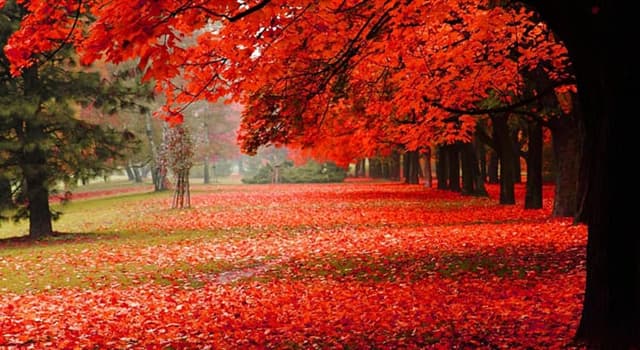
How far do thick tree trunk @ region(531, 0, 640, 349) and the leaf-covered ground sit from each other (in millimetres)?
844

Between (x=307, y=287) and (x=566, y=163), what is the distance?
10730 mm

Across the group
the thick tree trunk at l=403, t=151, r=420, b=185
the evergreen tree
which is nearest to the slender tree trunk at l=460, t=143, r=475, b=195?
the thick tree trunk at l=403, t=151, r=420, b=185

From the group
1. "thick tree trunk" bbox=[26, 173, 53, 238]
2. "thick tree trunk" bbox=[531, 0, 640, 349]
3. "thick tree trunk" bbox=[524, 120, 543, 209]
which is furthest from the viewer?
"thick tree trunk" bbox=[524, 120, 543, 209]

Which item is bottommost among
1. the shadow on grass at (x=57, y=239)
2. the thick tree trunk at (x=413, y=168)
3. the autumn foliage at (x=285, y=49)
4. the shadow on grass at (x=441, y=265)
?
the shadow on grass at (x=57, y=239)

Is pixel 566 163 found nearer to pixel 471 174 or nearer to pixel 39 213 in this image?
pixel 471 174

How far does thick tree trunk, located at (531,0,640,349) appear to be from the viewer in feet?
16.4

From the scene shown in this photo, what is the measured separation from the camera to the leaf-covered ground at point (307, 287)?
7168mm

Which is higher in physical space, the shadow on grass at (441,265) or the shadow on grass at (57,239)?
the shadow on grass at (441,265)

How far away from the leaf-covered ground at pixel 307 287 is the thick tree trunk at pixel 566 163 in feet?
2.66

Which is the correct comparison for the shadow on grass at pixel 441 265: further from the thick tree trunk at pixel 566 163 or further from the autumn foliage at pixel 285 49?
the thick tree trunk at pixel 566 163

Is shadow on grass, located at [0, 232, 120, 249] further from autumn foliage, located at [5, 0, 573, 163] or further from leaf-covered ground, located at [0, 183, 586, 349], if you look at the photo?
autumn foliage, located at [5, 0, 573, 163]

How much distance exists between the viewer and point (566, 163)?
17.8 metres

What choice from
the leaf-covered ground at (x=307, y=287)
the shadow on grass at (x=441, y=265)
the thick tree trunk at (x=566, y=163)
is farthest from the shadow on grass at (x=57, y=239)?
the thick tree trunk at (x=566, y=163)

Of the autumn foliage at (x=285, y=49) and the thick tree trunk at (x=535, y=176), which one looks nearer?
the autumn foliage at (x=285, y=49)
